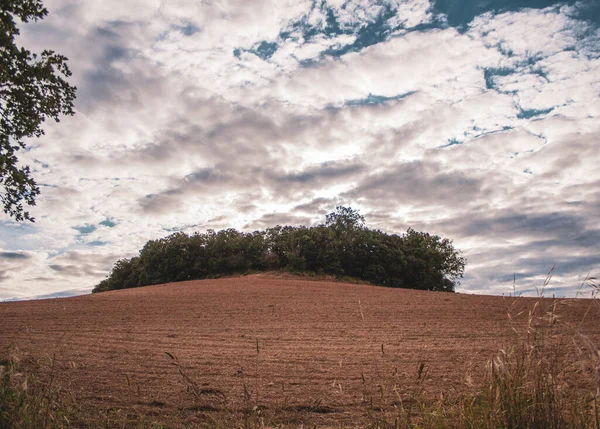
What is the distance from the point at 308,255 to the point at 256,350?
36.0 meters

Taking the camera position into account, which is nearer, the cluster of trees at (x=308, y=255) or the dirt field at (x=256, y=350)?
the dirt field at (x=256, y=350)

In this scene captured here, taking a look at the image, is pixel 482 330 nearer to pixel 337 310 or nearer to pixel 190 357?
pixel 337 310

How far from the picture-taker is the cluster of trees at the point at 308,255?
47.2 meters

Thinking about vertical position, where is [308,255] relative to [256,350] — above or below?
above

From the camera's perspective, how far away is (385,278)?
4862cm

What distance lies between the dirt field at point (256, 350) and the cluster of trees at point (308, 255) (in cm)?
1842

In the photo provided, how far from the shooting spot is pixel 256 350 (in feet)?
36.4

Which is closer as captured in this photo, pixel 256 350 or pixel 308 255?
pixel 256 350

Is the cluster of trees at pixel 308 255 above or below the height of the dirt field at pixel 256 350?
above

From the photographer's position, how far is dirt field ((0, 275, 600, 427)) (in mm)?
7219

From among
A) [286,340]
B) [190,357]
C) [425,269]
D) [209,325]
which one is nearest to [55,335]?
[209,325]

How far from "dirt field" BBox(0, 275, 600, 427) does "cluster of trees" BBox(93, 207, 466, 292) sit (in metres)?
18.4

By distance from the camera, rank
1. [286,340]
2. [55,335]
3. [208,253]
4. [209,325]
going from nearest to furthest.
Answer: [286,340] < [55,335] < [209,325] < [208,253]

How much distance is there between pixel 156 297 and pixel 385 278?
27.1m
